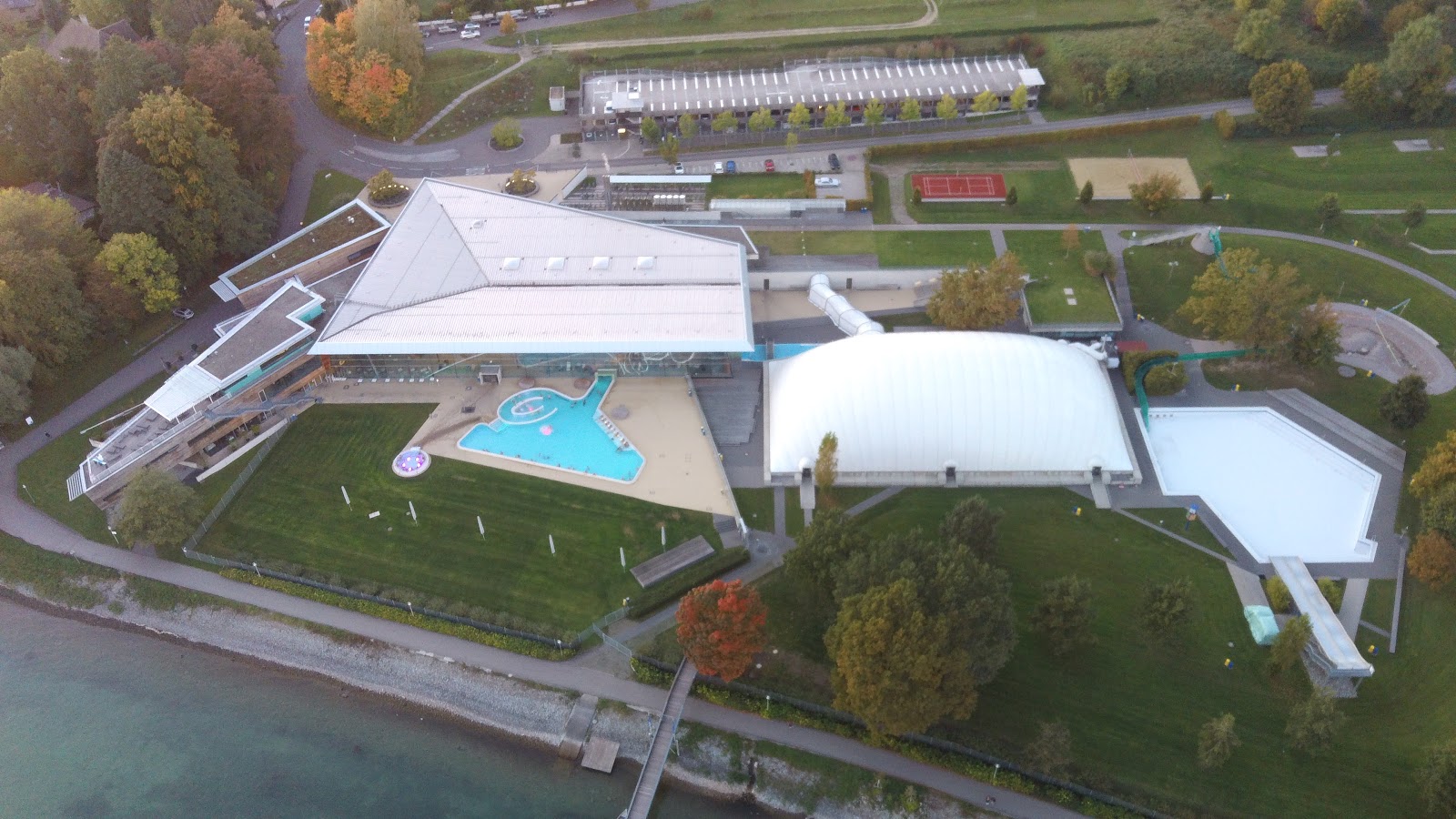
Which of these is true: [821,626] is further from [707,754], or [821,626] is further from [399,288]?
[399,288]

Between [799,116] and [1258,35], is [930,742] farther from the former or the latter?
[1258,35]

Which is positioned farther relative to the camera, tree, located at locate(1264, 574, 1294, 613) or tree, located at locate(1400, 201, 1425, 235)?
tree, located at locate(1400, 201, 1425, 235)

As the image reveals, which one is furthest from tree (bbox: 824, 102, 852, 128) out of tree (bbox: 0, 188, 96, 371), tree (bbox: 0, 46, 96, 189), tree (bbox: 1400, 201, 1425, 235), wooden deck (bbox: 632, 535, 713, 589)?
tree (bbox: 0, 46, 96, 189)

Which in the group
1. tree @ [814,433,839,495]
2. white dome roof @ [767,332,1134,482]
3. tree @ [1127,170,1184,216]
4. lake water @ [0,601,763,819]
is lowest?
lake water @ [0,601,763,819]

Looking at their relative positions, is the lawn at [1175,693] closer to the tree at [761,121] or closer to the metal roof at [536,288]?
the metal roof at [536,288]

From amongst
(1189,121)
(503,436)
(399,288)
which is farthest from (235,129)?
(1189,121)

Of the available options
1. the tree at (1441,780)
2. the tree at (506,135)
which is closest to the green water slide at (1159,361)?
the tree at (1441,780)

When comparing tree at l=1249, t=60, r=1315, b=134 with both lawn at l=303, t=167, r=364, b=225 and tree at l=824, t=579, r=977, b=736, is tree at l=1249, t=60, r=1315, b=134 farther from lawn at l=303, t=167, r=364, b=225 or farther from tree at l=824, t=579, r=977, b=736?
lawn at l=303, t=167, r=364, b=225
